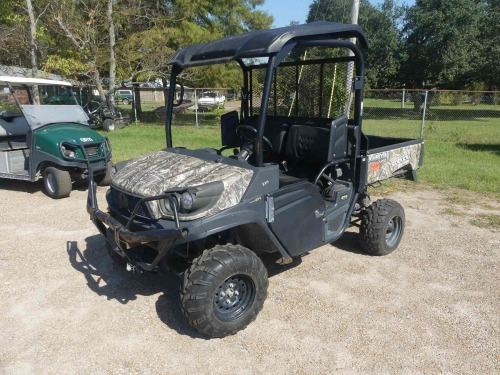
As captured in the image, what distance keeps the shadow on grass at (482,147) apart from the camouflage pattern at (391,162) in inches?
290

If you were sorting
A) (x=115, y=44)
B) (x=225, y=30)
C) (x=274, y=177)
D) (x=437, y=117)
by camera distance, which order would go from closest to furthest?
1. (x=274, y=177)
2. (x=115, y=44)
3. (x=225, y=30)
4. (x=437, y=117)

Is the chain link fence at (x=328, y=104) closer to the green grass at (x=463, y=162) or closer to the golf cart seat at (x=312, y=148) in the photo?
the golf cart seat at (x=312, y=148)

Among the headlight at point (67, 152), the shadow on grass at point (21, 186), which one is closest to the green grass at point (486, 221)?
the headlight at point (67, 152)

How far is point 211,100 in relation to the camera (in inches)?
805

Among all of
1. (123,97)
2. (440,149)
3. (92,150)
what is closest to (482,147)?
(440,149)

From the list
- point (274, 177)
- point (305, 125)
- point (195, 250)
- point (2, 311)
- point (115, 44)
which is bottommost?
point (2, 311)

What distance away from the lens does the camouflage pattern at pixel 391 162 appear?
4.30 meters

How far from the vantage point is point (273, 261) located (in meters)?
4.35

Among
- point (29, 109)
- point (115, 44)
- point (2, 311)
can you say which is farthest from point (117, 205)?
point (115, 44)

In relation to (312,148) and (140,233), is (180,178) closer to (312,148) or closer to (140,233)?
(140,233)

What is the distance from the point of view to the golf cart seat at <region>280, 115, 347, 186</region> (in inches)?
155

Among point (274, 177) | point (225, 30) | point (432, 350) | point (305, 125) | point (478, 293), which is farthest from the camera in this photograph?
point (225, 30)

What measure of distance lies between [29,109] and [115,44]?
11156 millimetres

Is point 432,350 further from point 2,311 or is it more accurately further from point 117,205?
point 2,311
